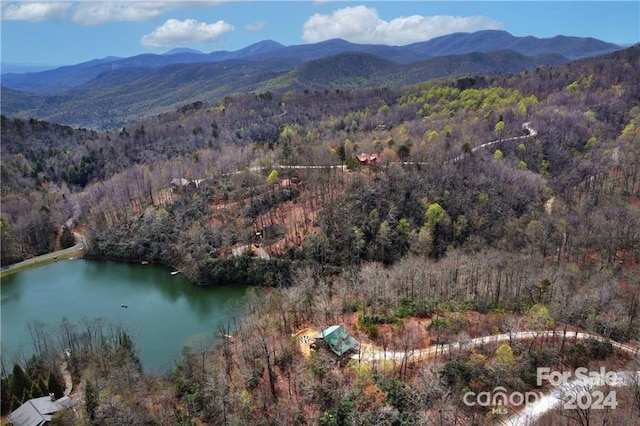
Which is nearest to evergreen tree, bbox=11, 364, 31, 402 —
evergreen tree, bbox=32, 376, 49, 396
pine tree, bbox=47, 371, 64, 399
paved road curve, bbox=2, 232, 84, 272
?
evergreen tree, bbox=32, 376, 49, 396

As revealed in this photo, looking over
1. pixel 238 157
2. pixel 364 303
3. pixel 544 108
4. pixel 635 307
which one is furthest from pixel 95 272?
pixel 544 108

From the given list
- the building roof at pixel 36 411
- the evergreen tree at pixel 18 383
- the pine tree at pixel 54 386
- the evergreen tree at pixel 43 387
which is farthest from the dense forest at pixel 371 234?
the building roof at pixel 36 411

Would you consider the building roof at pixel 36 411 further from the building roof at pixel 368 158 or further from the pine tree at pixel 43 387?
the building roof at pixel 368 158

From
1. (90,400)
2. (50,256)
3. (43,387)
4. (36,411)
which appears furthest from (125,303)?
(90,400)

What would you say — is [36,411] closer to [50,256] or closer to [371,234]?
[371,234]

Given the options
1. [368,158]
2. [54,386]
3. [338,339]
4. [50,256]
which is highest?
[368,158]

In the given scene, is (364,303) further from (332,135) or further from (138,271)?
(332,135)
